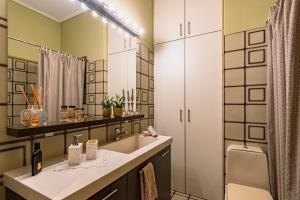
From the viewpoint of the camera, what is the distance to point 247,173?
1.52m

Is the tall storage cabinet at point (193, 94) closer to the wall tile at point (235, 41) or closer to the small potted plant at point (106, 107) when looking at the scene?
the wall tile at point (235, 41)

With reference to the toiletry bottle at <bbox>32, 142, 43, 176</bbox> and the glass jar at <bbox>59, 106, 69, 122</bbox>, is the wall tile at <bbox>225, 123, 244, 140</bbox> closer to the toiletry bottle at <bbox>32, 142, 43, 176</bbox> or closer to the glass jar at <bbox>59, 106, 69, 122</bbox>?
the glass jar at <bbox>59, 106, 69, 122</bbox>

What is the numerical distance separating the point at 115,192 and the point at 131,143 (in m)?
0.83

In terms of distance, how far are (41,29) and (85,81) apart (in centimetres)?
47

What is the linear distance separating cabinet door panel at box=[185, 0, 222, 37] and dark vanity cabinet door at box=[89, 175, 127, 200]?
1.80 metres

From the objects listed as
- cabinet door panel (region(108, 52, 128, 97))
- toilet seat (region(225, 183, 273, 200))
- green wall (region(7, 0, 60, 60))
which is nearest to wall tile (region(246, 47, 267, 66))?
toilet seat (region(225, 183, 273, 200))

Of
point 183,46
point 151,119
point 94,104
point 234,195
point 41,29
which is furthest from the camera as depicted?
point 151,119

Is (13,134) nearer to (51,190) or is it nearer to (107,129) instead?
(51,190)

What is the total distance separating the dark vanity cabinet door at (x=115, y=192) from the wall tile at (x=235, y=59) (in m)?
1.57

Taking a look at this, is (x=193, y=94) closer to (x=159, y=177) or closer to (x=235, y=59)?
(x=235, y=59)

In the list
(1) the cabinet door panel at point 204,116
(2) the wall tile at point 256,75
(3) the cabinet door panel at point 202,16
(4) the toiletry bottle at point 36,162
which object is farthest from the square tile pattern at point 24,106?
(2) the wall tile at point 256,75

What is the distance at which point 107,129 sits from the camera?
59.2 inches

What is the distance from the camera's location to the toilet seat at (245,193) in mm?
1306

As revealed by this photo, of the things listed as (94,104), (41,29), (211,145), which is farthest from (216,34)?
(41,29)
